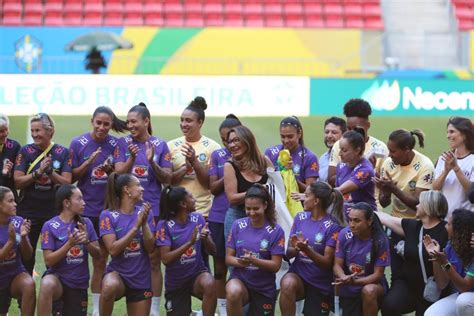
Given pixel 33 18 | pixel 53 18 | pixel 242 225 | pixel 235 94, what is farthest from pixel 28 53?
pixel 242 225

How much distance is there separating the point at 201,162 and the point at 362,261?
6.33 feet

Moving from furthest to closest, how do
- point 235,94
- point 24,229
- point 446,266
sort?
point 235,94 < point 24,229 < point 446,266

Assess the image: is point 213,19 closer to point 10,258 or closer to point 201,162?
point 201,162

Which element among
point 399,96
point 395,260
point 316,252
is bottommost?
point 395,260

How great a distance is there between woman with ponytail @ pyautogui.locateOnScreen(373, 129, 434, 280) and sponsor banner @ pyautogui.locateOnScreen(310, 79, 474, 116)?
9.74 meters

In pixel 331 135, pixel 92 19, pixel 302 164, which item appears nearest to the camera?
pixel 302 164

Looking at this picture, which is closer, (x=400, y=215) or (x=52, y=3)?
(x=400, y=215)

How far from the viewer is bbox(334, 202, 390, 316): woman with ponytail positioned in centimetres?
787

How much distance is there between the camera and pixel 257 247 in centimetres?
802

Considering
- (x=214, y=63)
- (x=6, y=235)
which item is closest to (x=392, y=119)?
(x=214, y=63)

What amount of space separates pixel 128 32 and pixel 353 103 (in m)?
14.0

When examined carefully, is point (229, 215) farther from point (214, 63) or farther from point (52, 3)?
point (52, 3)

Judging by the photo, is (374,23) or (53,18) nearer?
(53,18)

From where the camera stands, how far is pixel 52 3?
80.5 feet
